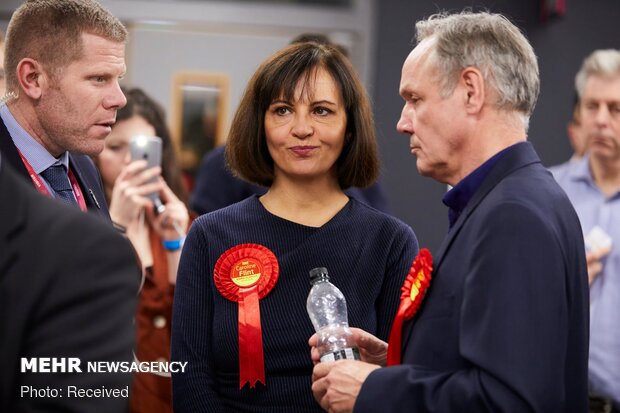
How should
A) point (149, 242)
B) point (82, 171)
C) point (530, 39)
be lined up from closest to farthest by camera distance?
point (82, 171) < point (149, 242) < point (530, 39)

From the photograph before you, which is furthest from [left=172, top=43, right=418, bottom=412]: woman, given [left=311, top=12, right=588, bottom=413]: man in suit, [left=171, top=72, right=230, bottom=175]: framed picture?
[left=171, top=72, right=230, bottom=175]: framed picture

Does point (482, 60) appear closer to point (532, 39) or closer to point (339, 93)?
point (339, 93)

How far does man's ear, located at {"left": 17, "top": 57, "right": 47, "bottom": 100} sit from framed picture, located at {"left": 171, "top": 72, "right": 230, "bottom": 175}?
3.76 meters

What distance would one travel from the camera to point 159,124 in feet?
12.9

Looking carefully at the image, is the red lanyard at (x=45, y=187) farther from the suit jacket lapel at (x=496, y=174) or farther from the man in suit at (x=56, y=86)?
the suit jacket lapel at (x=496, y=174)

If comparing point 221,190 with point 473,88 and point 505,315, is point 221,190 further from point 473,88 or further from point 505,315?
point 505,315

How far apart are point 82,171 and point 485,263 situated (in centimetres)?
137

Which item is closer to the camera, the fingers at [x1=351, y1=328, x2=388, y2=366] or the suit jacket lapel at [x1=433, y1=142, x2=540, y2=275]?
the suit jacket lapel at [x1=433, y1=142, x2=540, y2=275]

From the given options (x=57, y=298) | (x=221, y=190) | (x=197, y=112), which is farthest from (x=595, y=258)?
(x=197, y=112)

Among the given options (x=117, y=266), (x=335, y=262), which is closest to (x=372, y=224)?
(x=335, y=262)

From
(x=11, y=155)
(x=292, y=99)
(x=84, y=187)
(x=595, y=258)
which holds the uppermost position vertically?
(x=292, y=99)

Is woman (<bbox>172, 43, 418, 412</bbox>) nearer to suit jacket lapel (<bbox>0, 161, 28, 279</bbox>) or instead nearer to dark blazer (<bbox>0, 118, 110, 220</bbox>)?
dark blazer (<bbox>0, 118, 110, 220</bbox>)

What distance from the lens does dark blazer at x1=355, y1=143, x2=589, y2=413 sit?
1.84m

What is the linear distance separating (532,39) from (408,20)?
0.79 m
